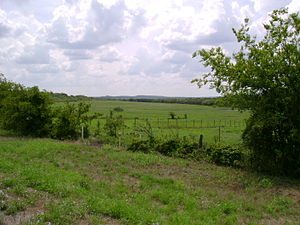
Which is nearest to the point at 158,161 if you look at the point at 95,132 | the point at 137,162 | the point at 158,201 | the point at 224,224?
the point at 137,162

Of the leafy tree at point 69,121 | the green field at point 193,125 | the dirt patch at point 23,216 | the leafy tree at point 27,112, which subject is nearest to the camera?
the dirt patch at point 23,216

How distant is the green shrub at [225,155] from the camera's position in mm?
16753

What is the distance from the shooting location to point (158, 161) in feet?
55.4

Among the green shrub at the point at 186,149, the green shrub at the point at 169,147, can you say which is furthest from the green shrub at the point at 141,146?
the green shrub at the point at 186,149

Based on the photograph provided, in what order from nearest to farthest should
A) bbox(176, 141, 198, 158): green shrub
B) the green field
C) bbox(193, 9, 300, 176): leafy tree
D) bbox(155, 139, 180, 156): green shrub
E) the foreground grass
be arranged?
the foreground grass < bbox(193, 9, 300, 176): leafy tree < bbox(176, 141, 198, 158): green shrub < bbox(155, 139, 180, 156): green shrub < the green field

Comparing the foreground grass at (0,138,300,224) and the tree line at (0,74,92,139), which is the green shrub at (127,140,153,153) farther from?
the tree line at (0,74,92,139)

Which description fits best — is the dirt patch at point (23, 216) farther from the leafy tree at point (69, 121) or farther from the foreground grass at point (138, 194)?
Answer: the leafy tree at point (69, 121)

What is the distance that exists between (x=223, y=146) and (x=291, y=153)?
3813 mm

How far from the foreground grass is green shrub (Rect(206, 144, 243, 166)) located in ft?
3.56

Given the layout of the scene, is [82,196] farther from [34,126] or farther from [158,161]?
[34,126]

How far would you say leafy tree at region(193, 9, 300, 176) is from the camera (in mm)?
13352

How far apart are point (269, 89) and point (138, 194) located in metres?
6.52

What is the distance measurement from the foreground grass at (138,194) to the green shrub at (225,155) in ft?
3.56

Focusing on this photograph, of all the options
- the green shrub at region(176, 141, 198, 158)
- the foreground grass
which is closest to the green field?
the green shrub at region(176, 141, 198, 158)
